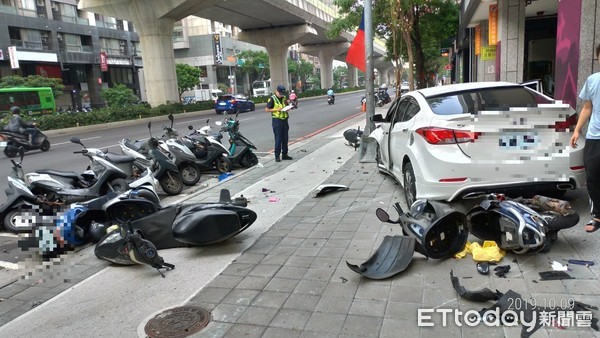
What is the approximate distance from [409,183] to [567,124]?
1948 millimetres

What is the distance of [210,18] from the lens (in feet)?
141

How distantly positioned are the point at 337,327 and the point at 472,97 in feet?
11.4

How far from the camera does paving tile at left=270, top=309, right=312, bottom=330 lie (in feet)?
11.2

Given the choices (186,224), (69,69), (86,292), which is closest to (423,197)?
(186,224)

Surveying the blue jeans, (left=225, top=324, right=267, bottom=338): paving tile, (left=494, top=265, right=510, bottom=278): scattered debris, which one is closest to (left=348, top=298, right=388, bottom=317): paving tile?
(left=225, top=324, right=267, bottom=338): paving tile

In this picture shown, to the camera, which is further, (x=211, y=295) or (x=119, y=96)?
(x=119, y=96)

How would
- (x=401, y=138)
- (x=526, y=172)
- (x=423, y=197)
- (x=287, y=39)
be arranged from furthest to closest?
(x=287, y=39) < (x=401, y=138) < (x=423, y=197) < (x=526, y=172)

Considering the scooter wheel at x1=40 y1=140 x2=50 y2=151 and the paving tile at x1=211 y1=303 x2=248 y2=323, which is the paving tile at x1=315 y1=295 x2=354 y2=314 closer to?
the paving tile at x1=211 y1=303 x2=248 y2=323

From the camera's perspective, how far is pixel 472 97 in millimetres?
5520

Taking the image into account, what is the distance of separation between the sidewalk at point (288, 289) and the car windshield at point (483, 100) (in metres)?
1.51

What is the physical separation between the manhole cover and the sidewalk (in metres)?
0.05

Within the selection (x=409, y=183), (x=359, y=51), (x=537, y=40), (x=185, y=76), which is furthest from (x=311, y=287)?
(x=185, y=76)

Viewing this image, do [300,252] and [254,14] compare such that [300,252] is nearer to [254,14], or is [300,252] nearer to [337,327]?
[337,327]

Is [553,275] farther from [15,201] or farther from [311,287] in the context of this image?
[15,201]
